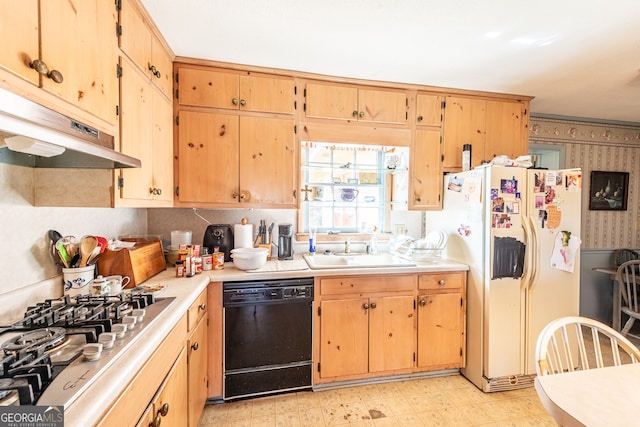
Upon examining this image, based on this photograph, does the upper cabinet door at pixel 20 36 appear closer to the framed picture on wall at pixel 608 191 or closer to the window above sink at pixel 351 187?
the window above sink at pixel 351 187

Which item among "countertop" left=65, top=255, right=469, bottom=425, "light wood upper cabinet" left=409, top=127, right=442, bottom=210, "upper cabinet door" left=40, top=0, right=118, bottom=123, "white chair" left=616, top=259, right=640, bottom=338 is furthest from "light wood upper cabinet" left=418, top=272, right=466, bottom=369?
"upper cabinet door" left=40, top=0, right=118, bottom=123

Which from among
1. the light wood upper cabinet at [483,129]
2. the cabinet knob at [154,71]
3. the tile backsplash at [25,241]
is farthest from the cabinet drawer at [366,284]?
the cabinet knob at [154,71]

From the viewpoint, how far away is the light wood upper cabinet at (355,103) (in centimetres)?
224

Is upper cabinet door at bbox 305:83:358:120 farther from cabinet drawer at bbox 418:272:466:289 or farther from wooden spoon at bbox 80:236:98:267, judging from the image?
wooden spoon at bbox 80:236:98:267

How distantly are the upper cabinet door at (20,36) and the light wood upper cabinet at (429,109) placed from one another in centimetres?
233

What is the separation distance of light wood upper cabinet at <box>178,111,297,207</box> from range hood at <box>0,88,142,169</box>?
85cm

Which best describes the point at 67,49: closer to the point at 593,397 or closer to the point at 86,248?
the point at 86,248

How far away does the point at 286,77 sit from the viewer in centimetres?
218

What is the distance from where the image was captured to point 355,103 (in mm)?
2301

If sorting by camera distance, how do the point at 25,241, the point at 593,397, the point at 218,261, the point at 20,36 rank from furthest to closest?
the point at 218,261
the point at 25,241
the point at 593,397
the point at 20,36

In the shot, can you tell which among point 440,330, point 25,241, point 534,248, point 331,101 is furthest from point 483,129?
point 25,241

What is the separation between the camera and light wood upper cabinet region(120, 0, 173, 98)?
4.46 feet

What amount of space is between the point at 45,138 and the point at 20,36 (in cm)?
38

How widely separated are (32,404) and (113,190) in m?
0.89
